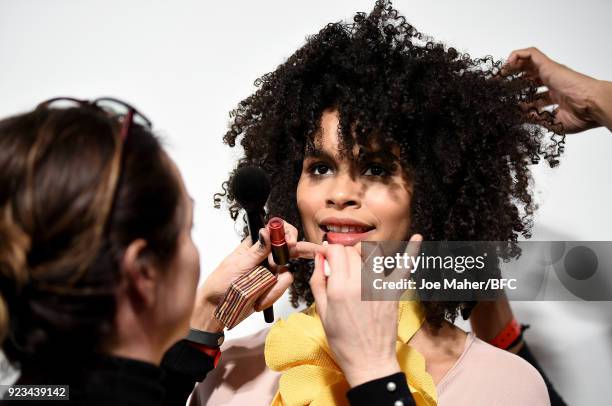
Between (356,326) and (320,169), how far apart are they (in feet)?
1.61

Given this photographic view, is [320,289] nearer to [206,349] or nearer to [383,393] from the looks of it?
[383,393]

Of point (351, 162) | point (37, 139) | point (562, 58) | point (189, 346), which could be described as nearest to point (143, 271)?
point (37, 139)

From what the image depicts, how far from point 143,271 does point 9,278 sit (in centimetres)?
17

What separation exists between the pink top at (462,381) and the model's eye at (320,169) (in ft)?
1.60

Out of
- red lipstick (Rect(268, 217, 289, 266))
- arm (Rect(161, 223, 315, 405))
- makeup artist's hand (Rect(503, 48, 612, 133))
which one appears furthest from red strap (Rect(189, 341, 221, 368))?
makeup artist's hand (Rect(503, 48, 612, 133))

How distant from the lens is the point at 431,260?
4.55 ft

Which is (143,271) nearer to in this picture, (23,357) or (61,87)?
(23,357)

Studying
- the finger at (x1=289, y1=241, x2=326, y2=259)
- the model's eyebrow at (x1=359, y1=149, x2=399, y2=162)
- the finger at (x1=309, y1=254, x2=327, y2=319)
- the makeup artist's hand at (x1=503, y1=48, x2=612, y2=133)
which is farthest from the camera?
the makeup artist's hand at (x1=503, y1=48, x2=612, y2=133)

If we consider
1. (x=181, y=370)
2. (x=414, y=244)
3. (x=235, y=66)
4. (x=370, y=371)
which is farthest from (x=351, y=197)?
→ (x=235, y=66)

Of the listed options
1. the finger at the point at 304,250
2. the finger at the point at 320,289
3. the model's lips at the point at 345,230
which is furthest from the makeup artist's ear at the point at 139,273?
the model's lips at the point at 345,230

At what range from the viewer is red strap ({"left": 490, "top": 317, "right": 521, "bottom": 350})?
1.65 m

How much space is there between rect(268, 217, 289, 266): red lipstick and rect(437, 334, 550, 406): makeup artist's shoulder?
458 millimetres

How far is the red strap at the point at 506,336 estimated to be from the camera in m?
1.65

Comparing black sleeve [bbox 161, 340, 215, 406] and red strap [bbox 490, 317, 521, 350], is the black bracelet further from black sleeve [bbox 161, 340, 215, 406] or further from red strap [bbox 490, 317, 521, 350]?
red strap [bbox 490, 317, 521, 350]
